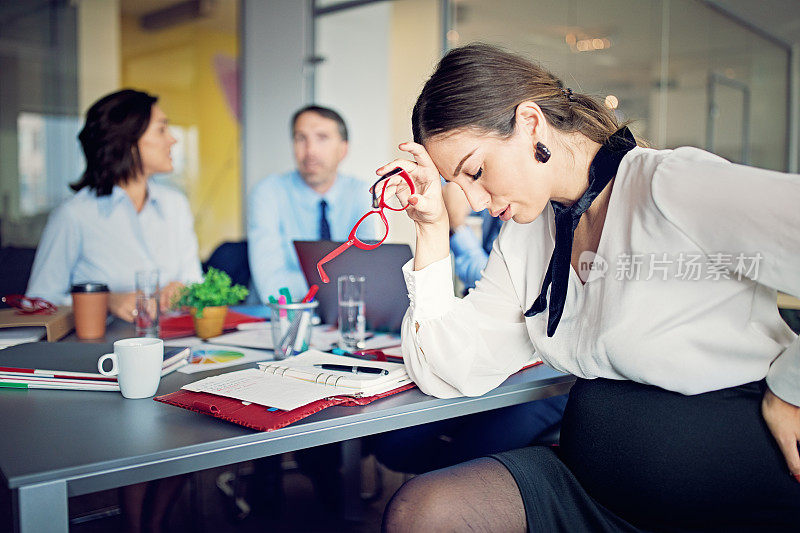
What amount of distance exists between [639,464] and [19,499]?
980 millimetres

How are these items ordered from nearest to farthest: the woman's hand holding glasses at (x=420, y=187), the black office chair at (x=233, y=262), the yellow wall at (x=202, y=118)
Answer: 1. the woman's hand holding glasses at (x=420, y=187)
2. the black office chair at (x=233, y=262)
3. the yellow wall at (x=202, y=118)

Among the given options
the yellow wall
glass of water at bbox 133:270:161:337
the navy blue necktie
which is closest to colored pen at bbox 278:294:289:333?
glass of water at bbox 133:270:161:337

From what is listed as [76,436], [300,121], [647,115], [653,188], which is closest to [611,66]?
[647,115]

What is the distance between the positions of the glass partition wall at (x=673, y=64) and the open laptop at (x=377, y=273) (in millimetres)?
2160

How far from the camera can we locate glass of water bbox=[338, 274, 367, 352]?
183cm

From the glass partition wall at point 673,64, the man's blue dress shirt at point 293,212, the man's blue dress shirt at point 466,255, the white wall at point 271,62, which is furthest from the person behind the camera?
the white wall at point 271,62

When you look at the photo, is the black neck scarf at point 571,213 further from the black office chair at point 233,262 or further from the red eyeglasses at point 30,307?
the black office chair at point 233,262

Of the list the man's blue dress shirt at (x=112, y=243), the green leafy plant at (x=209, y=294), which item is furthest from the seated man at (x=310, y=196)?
the green leafy plant at (x=209, y=294)

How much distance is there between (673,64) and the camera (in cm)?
387

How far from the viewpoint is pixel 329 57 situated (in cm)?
522

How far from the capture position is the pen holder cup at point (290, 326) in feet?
5.59

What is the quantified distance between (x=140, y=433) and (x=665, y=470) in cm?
89

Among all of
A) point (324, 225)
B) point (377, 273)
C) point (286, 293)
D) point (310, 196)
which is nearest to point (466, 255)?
point (377, 273)

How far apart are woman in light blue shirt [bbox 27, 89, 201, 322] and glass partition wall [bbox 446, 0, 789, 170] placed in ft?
6.24
